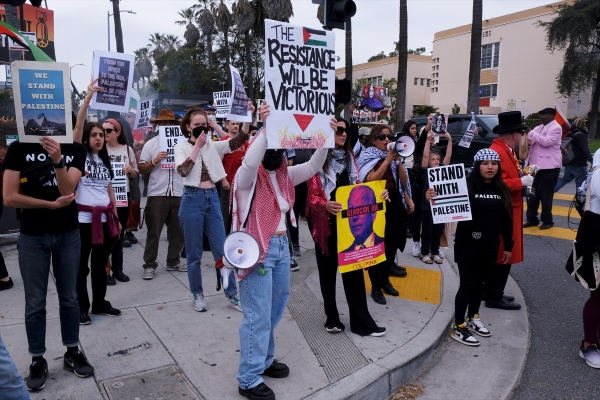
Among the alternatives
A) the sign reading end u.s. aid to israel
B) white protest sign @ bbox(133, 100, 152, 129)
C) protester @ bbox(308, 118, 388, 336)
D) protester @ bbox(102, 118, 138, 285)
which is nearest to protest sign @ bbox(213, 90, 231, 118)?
white protest sign @ bbox(133, 100, 152, 129)

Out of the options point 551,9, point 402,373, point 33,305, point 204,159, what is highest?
point 551,9

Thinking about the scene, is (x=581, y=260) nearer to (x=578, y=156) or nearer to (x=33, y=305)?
A: (x=33, y=305)

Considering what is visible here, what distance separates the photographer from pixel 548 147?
8.82m

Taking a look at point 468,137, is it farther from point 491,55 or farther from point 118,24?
point 491,55

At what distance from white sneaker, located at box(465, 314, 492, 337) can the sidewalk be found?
0.22 meters

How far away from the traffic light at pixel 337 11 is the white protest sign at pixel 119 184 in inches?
114

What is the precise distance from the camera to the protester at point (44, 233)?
3.32 metres

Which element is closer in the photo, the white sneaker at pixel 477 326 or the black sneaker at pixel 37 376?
the black sneaker at pixel 37 376

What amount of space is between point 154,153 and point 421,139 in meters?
3.59

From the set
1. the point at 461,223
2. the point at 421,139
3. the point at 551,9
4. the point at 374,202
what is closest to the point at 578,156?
the point at 421,139

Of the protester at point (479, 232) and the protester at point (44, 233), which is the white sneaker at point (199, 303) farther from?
the protester at point (479, 232)

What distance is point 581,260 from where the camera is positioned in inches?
165

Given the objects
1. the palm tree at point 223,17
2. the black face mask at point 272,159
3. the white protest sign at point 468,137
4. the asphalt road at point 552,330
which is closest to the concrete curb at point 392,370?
the asphalt road at point 552,330

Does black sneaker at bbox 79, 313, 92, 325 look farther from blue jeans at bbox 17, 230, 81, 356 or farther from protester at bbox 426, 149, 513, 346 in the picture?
protester at bbox 426, 149, 513, 346
